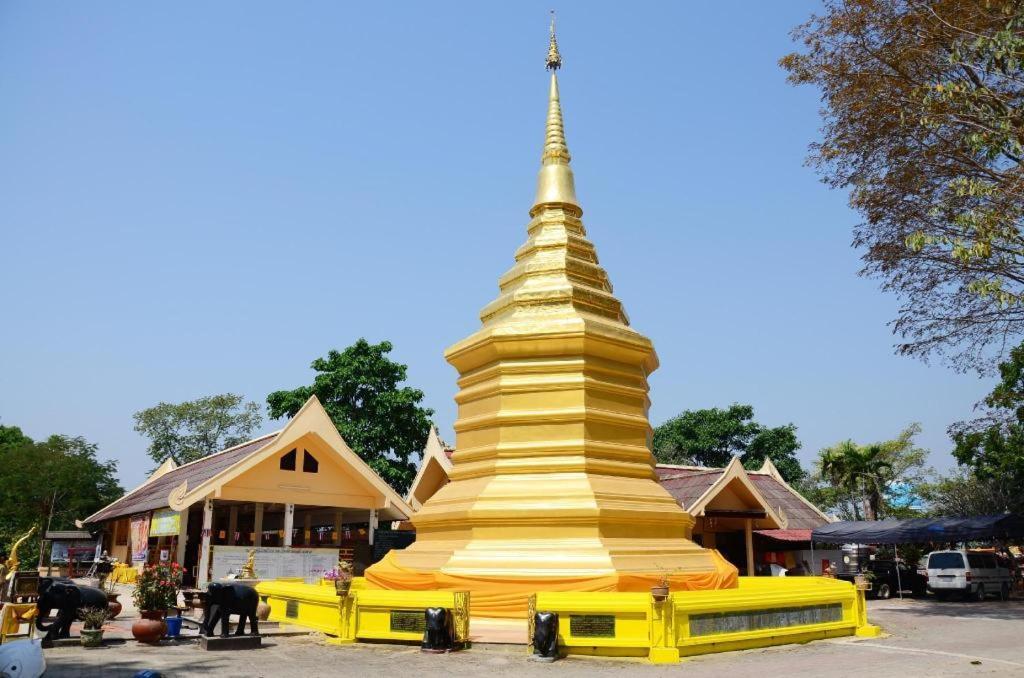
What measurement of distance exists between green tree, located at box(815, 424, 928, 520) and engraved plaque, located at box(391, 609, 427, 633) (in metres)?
36.6

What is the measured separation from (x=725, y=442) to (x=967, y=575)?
1510 inches

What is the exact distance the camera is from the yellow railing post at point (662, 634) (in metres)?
10.3

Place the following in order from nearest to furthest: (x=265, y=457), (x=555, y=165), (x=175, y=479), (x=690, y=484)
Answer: (x=555, y=165), (x=265, y=457), (x=690, y=484), (x=175, y=479)

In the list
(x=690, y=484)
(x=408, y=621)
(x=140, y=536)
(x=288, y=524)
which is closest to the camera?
(x=408, y=621)

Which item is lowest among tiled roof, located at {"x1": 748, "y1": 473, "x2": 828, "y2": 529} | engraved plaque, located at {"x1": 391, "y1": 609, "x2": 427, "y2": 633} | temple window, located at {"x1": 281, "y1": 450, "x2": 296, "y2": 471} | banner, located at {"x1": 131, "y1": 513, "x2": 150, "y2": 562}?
engraved plaque, located at {"x1": 391, "y1": 609, "x2": 427, "y2": 633}

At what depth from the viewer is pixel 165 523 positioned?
23.2m

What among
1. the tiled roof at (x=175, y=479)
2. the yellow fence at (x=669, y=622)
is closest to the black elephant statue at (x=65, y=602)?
the yellow fence at (x=669, y=622)

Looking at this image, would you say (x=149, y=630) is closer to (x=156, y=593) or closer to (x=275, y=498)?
(x=156, y=593)

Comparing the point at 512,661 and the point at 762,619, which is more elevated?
the point at 762,619

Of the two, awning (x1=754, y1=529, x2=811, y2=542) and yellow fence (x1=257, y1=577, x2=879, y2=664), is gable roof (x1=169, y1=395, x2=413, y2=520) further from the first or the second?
awning (x1=754, y1=529, x2=811, y2=542)

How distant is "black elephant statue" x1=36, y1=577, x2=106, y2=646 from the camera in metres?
11.4

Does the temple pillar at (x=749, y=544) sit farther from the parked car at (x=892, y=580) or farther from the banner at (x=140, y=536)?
the banner at (x=140, y=536)

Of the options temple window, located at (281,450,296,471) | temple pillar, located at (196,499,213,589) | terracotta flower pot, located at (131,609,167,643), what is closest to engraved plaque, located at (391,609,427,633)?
terracotta flower pot, located at (131,609,167,643)

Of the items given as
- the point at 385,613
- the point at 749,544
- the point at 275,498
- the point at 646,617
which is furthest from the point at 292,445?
the point at 749,544
